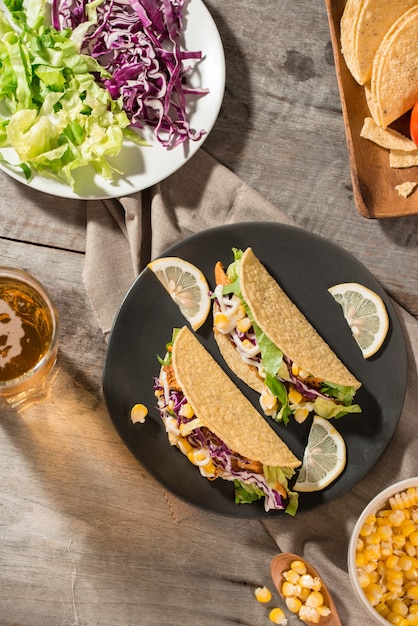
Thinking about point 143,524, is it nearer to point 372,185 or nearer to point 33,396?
point 33,396

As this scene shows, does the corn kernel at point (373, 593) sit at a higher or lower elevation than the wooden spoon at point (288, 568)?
higher

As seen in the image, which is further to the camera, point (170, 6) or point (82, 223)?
point (82, 223)

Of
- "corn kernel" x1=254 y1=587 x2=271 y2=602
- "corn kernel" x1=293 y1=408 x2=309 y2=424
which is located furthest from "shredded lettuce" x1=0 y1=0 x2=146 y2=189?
"corn kernel" x1=254 y1=587 x2=271 y2=602

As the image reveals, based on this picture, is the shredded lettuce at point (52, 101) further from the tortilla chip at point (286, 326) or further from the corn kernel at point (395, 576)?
the corn kernel at point (395, 576)

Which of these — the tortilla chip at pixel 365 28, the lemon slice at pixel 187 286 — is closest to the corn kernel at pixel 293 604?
the lemon slice at pixel 187 286

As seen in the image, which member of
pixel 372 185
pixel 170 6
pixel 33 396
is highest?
pixel 170 6

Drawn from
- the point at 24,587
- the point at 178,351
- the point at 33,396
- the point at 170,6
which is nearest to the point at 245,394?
the point at 178,351

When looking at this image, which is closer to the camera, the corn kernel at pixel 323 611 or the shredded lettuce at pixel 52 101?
the shredded lettuce at pixel 52 101

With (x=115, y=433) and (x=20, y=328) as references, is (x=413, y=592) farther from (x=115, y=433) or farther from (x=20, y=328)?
(x=20, y=328)
